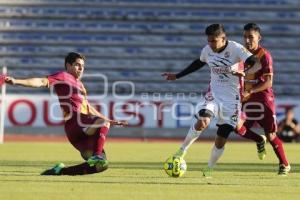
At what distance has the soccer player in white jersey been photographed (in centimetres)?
970

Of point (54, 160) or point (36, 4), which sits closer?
point (54, 160)

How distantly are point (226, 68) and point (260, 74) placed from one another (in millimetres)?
1021

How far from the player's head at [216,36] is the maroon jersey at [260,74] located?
0.73 m

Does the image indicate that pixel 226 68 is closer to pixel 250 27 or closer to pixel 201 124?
pixel 201 124

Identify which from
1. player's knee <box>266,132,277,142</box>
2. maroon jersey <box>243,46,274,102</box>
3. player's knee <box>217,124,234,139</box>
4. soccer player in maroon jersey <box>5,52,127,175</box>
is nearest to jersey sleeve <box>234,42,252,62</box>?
maroon jersey <box>243,46,274,102</box>

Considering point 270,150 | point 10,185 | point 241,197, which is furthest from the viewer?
point 270,150

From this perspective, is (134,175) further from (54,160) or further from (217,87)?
(54,160)

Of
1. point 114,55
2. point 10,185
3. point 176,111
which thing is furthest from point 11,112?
point 10,185

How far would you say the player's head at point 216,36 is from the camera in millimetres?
9391

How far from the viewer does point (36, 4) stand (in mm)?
29781

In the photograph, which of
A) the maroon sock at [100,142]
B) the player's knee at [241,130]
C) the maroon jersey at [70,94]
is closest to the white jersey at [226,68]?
the player's knee at [241,130]

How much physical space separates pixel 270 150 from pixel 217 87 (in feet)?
26.2

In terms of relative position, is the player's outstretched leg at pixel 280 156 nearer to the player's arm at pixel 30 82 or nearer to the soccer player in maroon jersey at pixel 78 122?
the soccer player in maroon jersey at pixel 78 122

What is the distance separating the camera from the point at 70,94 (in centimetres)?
958
